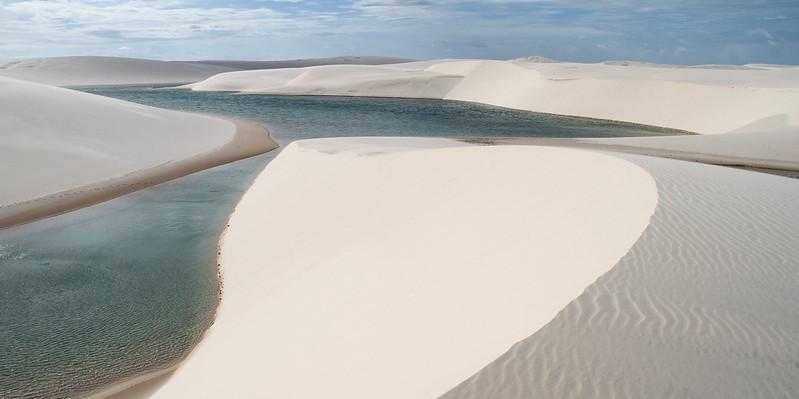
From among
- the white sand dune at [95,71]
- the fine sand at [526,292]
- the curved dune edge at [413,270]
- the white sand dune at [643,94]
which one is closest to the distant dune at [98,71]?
the white sand dune at [95,71]

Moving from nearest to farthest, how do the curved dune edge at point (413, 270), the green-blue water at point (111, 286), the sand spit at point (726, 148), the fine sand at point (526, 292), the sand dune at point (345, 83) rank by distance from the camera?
the fine sand at point (526, 292) < the curved dune edge at point (413, 270) < the green-blue water at point (111, 286) < the sand spit at point (726, 148) < the sand dune at point (345, 83)

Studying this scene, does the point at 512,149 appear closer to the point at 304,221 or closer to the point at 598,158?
the point at 598,158

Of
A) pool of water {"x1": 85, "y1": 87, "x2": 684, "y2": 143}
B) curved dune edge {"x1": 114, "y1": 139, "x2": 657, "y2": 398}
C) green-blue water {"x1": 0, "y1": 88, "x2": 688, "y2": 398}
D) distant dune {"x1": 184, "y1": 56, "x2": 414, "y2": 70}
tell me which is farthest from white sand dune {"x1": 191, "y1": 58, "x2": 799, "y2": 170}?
distant dune {"x1": 184, "y1": 56, "x2": 414, "y2": 70}

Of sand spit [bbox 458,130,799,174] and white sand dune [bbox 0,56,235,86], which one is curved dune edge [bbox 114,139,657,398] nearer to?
sand spit [bbox 458,130,799,174]

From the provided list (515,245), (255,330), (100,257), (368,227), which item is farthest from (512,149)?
(100,257)

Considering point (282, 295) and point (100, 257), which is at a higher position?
point (282, 295)

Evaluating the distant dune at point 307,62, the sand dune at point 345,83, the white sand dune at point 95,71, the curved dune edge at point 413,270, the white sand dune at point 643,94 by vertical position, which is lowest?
the distant dune at point 307,62

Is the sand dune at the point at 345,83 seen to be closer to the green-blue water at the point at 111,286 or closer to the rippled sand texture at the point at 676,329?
the green-blue water at the point at 111,286
